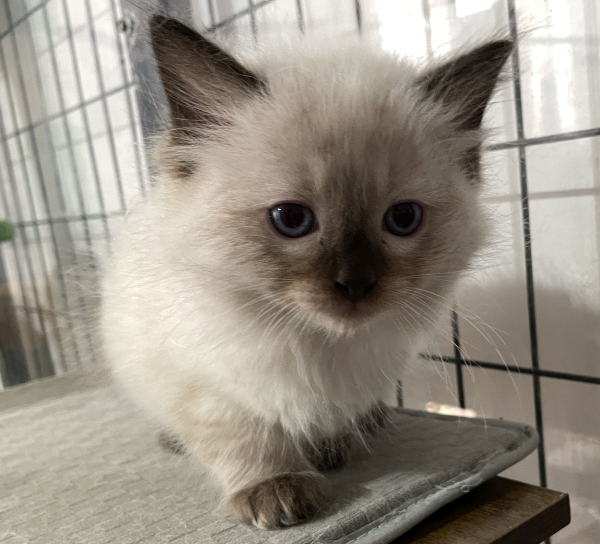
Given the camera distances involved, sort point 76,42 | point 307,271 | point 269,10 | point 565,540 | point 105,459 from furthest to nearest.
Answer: point 76,42, point 269,10, point 565,540, point 105,459, point 307,271

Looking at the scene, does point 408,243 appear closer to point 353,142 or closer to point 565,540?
point 353,142

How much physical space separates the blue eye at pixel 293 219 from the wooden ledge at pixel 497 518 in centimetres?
40

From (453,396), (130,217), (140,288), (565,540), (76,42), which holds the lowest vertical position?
(565,540)

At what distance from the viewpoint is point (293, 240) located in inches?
26.0

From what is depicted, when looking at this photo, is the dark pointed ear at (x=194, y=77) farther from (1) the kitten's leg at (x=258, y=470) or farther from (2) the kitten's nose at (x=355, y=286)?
(1) the kitten's leg at (x=258, y=470)

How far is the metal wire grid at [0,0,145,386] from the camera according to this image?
168 centimetres

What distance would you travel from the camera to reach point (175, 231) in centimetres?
75

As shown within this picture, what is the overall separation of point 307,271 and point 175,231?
0.65ft

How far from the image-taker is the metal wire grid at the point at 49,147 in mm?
1682

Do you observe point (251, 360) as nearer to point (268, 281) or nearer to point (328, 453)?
point (268, 281)

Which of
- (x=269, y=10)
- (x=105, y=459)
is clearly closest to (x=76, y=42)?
(x=269, y=10)

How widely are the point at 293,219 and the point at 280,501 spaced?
0.36m

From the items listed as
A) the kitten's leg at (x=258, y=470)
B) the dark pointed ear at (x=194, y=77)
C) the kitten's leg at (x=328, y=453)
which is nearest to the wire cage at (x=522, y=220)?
the dark pointed ear at (x=194, y=77)

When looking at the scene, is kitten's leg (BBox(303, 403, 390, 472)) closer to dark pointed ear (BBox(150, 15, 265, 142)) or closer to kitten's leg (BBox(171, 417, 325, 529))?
kitten's leg (BBox(171, 417, 325, 529))
